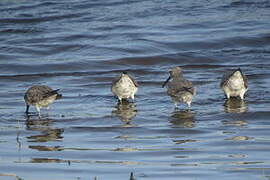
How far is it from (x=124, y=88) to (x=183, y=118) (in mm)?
2231

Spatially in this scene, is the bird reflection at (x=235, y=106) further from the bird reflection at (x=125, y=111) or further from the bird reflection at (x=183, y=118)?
the bird reflection at (x=125, y=111)

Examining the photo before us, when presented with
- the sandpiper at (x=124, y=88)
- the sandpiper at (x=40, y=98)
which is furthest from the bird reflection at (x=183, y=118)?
the sandpiper at (x=40, y=98)

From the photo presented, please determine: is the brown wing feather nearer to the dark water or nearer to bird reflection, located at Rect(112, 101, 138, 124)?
the dark water

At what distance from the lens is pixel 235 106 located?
571 inches

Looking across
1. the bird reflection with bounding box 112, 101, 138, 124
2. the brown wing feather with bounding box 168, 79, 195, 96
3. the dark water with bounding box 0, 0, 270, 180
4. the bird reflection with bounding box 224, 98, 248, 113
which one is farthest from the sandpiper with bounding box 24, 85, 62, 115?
the bird reflection with bounding box 224, 98, 248, 113

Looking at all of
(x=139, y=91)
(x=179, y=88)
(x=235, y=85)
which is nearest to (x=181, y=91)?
(x=179, y=88)

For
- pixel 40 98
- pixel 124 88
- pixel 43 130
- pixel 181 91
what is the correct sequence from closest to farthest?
pixel 43 130 → pixel 40 98 → pixel 181 91 → pixel 124 88

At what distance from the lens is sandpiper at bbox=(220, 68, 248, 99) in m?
15.0

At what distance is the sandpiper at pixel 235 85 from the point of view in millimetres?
15001

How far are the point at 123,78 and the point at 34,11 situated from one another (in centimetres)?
1399

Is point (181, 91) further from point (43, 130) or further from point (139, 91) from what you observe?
point (43, 130)

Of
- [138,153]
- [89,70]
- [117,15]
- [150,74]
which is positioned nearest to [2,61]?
[89,70]

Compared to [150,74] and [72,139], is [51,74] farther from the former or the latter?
[72,139]

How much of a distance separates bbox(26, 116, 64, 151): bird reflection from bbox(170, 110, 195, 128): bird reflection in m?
1.93
